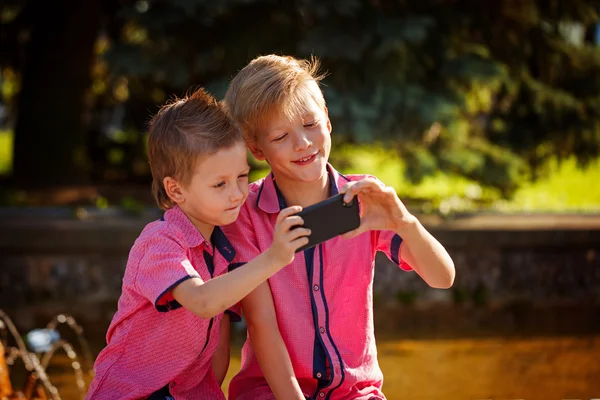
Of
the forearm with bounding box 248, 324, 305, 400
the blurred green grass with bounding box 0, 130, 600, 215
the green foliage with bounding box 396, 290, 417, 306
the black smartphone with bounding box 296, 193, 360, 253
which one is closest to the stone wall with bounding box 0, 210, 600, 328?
the green foliage with bounding box 396, 290, 417, 306

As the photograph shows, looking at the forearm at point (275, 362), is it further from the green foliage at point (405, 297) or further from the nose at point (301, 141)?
the green foliage at point (405, 297)

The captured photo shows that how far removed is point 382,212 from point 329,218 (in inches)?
10.7

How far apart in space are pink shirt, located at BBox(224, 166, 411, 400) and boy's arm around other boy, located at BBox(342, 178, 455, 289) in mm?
73

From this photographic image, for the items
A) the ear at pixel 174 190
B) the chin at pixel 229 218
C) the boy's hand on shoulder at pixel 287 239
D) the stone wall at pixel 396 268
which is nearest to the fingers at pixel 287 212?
the boy's hand on shoulder at pixel 287 239

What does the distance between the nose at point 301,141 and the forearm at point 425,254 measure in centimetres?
35

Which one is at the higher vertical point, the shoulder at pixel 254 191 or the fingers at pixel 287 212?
the shoulder at pixel 254 191

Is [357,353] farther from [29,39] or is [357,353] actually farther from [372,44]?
[29,39]

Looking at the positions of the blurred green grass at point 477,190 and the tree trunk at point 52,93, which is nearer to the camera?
the blurred green grass at point 477,190

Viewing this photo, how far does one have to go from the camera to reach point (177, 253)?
218cm

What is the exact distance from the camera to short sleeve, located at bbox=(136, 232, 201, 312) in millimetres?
2135

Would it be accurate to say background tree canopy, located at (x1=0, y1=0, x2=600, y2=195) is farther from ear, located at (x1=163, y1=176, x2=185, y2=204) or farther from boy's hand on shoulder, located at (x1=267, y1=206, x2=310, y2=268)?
boy's hand on shoulder, located at (x1=267, y1=206, x2=310, y2=268)

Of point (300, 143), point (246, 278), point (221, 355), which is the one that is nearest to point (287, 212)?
point (246, 278)

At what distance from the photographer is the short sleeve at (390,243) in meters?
2.45

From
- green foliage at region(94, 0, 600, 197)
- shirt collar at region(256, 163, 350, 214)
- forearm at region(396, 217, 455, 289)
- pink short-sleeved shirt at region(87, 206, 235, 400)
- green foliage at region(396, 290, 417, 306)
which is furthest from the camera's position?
green foliage at region(94, 0, 600, 197)
